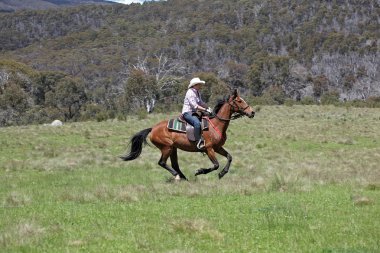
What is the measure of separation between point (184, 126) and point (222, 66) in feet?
429

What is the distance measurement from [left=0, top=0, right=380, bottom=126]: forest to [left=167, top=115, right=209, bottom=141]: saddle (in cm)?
4001

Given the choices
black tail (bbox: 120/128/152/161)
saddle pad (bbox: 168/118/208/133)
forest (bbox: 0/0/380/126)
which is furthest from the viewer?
forest (bbox: 0/0/380/126)

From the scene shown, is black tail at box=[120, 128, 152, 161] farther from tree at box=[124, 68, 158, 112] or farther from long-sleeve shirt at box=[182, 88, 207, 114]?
tree at box=[124, 68, 158, 112]

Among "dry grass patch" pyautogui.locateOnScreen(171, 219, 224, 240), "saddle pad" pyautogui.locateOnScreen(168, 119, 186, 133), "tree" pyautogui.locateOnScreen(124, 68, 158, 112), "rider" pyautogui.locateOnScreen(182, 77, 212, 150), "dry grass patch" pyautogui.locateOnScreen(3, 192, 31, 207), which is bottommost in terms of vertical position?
"tree" pyautogui.locateOnScreen(124, 68, 158, 112)

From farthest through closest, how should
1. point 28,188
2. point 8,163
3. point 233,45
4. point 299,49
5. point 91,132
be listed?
point 233,45 < point 299,49 < point 91,132 < point 8,163 < point 28,188

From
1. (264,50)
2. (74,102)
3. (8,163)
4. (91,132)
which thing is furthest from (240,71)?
(8,163)

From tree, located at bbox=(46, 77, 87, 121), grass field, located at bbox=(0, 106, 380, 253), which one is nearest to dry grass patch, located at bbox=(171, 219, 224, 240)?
grass field, located at bbox=(0, 106, 380, 253)

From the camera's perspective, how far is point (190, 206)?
10.7 metres

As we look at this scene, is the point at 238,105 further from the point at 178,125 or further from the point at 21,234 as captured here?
the point at 21,234

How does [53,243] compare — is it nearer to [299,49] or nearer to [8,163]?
[8,163]

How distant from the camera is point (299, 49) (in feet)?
489

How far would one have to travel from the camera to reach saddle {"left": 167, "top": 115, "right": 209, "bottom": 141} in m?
14.6

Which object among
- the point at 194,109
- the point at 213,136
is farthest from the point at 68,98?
the point at 213,136

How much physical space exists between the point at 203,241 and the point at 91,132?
30.8 metres
